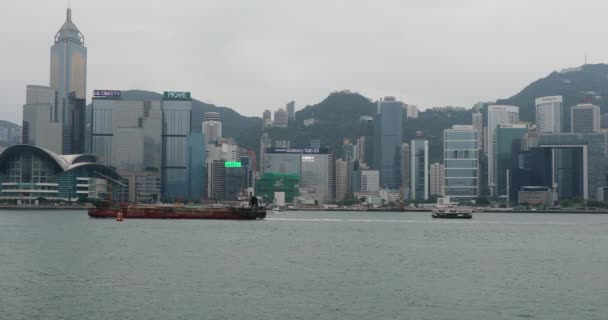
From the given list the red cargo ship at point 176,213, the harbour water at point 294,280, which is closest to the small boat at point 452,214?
the red cargo ship at point 176,213

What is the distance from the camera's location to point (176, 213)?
147750 millimetres

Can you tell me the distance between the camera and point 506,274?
56656mm

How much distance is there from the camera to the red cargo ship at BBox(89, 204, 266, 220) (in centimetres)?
14738

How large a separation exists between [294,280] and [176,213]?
98.9 meters

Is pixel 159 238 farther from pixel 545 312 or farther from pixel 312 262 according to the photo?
pixel 545 312

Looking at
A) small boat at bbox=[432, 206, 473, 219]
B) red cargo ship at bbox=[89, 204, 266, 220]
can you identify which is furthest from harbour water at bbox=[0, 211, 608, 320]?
small boat at bbox=[432, 206, 473, 219]

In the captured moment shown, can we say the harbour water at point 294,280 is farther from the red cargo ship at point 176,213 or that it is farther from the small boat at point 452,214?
the small boat at point 452,214

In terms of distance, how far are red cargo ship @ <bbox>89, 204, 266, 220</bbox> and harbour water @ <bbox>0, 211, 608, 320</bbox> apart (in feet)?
202

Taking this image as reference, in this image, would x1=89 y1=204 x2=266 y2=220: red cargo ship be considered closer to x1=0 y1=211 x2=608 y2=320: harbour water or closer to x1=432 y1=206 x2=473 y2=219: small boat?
x1=432 y1=206 x2=473 y2=219: small boat

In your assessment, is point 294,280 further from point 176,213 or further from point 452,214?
point 452,214

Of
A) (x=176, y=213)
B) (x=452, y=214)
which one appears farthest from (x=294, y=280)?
(x=452, y=214)

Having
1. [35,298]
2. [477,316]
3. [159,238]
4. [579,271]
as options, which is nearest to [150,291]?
[35,298]

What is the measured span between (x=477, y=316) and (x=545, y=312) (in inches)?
167

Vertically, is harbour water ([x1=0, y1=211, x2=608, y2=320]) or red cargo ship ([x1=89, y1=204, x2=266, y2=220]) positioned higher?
red cargo ship ([x1=89, y1=204, x2=266, y2=220])
